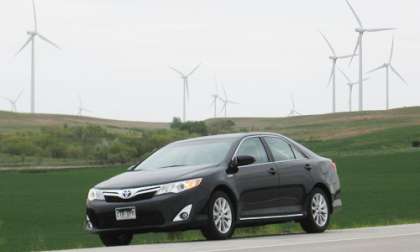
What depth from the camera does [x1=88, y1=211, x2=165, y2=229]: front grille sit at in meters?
14.8

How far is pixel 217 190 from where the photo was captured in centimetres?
1541

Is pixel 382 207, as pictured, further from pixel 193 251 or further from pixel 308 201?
pixel 193 251

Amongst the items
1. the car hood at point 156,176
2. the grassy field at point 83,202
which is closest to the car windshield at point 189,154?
the car hood at point 156,176

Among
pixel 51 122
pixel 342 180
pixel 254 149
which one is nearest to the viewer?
pixel 254 149

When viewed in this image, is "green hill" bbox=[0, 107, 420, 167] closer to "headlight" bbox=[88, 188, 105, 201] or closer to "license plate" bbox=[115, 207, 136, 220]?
"headlight" bbox=[88, 188, 105, 201]

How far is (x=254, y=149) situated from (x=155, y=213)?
2425 millimetres

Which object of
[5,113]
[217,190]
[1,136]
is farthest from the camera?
[5,113]

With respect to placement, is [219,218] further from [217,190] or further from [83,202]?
[83,202]

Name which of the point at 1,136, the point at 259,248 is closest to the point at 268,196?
the point at 259,248

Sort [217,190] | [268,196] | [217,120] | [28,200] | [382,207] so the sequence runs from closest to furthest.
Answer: [217,190] → [268,196] → [382,207] → [28,200] → [217,120]

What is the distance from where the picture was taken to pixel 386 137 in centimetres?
10588

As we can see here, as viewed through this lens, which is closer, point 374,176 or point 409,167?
point 374,176

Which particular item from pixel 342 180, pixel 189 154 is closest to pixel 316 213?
pixel 189 154

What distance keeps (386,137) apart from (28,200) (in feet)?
202
